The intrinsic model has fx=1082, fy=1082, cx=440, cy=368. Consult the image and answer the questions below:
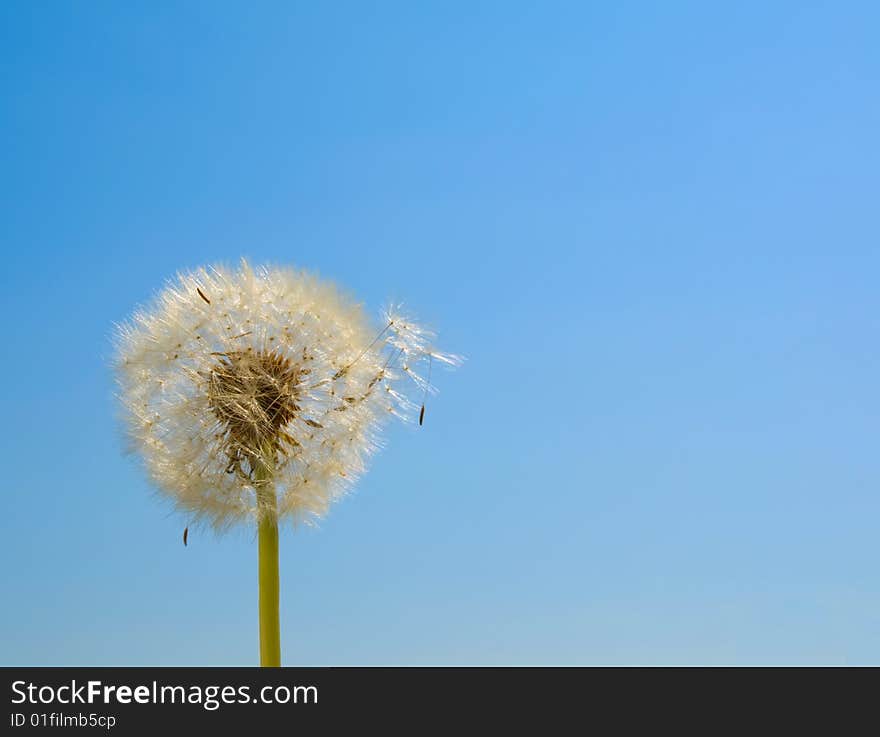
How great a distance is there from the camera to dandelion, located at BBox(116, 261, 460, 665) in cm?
731

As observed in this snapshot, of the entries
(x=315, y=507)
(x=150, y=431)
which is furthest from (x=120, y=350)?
(x=315, y=507)

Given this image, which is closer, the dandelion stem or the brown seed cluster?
the dandelion stem

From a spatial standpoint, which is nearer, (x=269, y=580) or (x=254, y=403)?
(x=269, y=580)

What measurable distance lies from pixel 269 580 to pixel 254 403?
117 centimetres

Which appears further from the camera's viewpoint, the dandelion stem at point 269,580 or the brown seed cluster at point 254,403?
the brown seed cluster at point 254,403

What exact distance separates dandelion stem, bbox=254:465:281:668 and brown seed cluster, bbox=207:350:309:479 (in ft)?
1.03

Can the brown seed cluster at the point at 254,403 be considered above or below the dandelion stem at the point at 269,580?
above

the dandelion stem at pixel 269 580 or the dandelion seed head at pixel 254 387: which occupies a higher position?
the dandelion seed head at pixel 254 387

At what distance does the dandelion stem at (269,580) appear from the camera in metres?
6.90

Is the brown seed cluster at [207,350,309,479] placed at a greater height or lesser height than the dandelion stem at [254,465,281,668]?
greater

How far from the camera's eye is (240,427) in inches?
288

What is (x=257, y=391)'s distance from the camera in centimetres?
732
